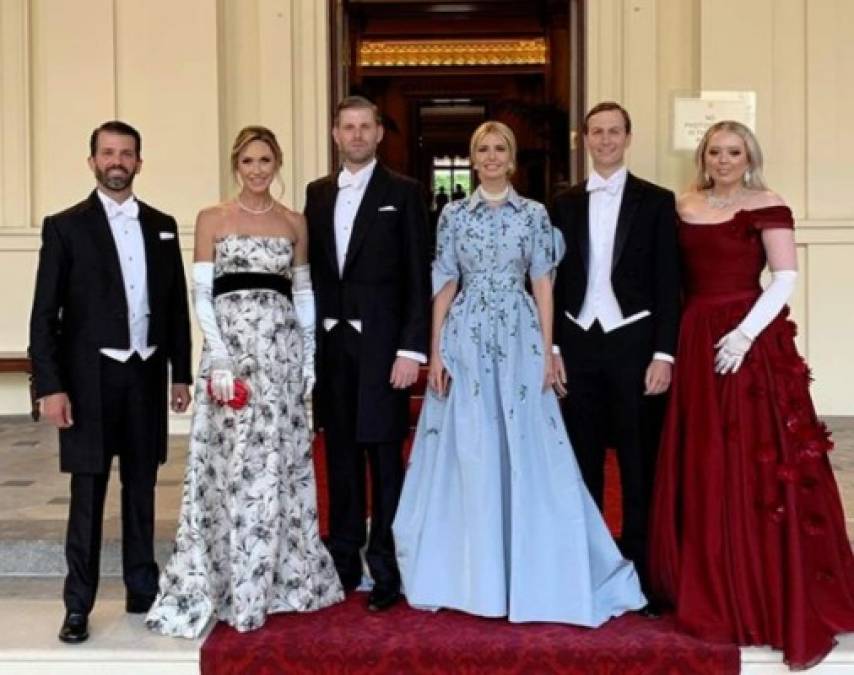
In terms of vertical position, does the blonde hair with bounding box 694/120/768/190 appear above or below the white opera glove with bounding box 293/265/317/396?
above

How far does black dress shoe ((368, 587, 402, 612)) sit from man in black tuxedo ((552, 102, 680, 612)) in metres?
0.75

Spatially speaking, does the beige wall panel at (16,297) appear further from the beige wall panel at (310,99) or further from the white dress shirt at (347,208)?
the white dress shirt at (347,208)

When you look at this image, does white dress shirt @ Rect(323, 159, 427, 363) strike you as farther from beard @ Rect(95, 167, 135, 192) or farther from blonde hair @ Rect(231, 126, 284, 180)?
beard @ Rect(95, 167, 135, 192)

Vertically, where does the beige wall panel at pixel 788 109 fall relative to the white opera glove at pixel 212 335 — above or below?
above

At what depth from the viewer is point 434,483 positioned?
3252 millimetres

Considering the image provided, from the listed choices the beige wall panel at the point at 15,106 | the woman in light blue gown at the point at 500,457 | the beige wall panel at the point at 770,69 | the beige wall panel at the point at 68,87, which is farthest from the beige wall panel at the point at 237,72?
the woman in light blue gown at the point at 500,457

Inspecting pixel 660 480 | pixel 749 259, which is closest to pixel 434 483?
pixel 660 480

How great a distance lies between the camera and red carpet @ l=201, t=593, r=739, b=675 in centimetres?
297

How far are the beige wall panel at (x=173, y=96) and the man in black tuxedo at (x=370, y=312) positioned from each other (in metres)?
2.84

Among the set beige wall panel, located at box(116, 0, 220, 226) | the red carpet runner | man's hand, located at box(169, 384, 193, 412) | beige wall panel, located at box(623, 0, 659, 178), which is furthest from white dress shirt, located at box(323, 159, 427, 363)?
beige wall panel, located at box(623, 0, 659, 178)

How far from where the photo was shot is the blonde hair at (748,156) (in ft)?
10.3

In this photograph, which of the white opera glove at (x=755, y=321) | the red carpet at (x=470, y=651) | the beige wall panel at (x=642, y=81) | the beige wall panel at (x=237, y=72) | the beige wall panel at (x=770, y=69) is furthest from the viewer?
the beige wall panel at (x=237, y=72)

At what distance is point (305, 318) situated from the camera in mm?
3273

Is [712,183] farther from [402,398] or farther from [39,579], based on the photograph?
[39,579]
